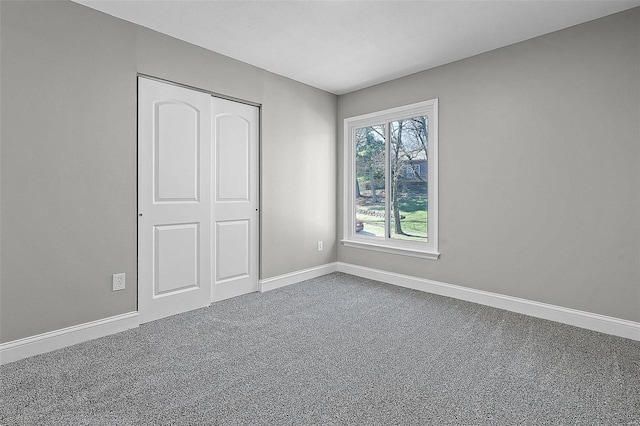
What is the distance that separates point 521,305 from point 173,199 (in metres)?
3.41

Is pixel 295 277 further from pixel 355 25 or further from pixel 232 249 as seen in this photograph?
pixel 355 25

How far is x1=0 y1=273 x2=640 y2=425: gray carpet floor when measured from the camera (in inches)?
66.2

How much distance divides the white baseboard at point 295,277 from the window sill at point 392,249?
420 mm

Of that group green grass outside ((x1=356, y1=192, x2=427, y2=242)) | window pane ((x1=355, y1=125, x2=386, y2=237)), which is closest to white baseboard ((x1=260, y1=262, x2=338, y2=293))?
window pane ((x1=355, y1=125, x2=386, y2=237))

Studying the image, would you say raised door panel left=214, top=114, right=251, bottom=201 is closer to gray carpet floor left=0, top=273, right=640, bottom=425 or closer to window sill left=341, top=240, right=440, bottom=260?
gray carpet floor left=0, top=273, right=640, bottom=425

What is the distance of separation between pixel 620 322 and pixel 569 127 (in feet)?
5.33

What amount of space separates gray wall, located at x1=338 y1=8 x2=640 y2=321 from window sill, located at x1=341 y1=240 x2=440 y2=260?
101 millimetres

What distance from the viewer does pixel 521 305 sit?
3.11 meters

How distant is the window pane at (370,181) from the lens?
4383mm

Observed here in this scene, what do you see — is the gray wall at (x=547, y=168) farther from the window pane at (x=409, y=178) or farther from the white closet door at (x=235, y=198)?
the white closet door at (x=235, y=198)

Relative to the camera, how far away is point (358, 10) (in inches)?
101

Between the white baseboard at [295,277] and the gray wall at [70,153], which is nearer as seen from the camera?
the gray wall at [70,153]

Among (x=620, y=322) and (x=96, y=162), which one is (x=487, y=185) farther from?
(x=96, y=162)

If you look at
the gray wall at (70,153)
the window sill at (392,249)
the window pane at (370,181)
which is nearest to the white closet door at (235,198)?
the gray wall at (70,153)
